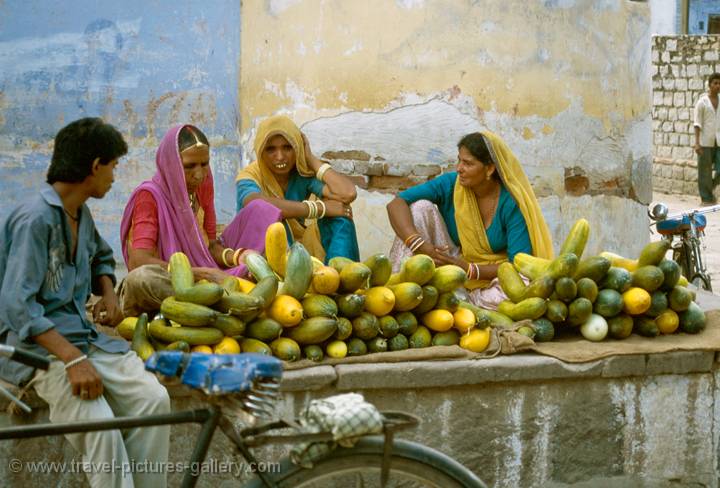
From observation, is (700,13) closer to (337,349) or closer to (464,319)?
(464,319)

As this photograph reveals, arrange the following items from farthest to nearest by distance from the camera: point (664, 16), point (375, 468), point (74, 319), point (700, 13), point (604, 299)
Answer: point (700, 13)
point (664, 16)
point (604, 299)
point (74, 319)
point (375, 468)

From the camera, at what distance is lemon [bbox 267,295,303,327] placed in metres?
4.83

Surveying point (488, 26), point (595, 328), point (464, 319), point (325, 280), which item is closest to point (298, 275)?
point (325, 280)

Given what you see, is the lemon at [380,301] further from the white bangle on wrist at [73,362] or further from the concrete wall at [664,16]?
the concrete wall at [664,16]

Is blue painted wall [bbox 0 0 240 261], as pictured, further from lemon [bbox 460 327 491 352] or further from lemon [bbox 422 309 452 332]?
lemon [bbox 460 327 491 352]

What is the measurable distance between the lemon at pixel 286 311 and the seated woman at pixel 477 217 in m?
1.34

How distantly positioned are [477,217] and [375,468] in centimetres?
310

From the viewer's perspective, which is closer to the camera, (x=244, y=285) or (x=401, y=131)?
(x=244, y=285)

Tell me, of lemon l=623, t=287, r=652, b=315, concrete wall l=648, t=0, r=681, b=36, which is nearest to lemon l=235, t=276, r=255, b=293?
lemon l=623, t=287, r=652, b=315

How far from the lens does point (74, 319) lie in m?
4.02

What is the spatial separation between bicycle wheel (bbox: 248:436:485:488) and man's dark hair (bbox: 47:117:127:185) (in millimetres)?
1360

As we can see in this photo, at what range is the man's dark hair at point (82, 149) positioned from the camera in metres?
3.88

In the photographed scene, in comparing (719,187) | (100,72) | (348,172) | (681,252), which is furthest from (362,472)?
(719,187)

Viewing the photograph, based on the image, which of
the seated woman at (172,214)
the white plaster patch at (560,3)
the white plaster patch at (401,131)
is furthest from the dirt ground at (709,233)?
the seated woman at (172,214)
